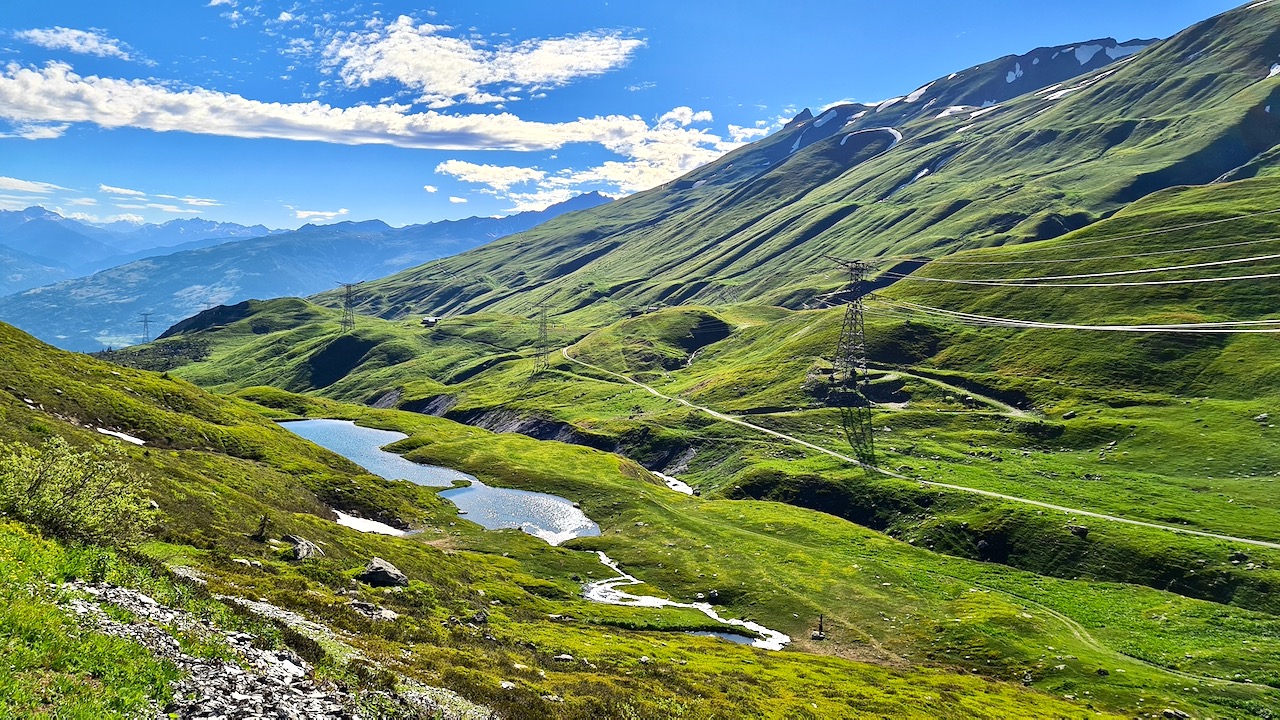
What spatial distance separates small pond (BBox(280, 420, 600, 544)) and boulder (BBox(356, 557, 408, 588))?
6886 centimetres

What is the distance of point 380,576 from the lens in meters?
54.5

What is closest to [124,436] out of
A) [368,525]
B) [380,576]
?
[368,525]

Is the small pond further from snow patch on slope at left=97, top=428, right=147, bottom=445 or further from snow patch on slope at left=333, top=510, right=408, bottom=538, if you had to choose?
snow patch on slope at left=97, top=428, right=147, bottom=445

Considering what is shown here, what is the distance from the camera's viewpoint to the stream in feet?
297

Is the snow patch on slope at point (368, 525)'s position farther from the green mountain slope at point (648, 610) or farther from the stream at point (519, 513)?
the green mountain slope at point (648, 610)

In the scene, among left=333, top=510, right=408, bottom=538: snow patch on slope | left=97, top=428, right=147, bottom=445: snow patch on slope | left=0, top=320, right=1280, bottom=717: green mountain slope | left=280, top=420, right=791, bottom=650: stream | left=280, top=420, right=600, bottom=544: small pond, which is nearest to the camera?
left=0, top=320, right=1280, bottom=717: green mountain slope

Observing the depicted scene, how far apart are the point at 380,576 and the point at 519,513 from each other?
84.8 metres

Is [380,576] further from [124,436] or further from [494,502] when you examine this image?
[494,502]

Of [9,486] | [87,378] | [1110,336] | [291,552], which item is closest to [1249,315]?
[1110,336]

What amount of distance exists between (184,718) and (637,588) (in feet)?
279

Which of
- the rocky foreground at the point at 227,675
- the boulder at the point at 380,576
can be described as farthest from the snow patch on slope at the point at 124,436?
the rocky foreground at the point at 227,675

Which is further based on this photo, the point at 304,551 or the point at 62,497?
the point at 304,551

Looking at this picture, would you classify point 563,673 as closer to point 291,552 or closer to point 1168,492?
point 291,552

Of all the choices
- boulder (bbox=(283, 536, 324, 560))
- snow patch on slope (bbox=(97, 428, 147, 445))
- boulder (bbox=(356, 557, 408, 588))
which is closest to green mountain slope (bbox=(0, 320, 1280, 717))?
boulder (bbox=(283, 536, 324, 560))
